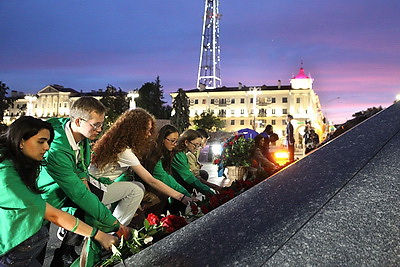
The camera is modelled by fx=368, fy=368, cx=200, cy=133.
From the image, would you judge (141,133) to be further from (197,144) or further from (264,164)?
(264,164)

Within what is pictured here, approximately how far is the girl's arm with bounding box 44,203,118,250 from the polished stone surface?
0.54m

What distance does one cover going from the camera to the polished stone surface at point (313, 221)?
4.01 ft

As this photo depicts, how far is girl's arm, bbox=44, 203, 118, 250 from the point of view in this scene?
78.2 inches

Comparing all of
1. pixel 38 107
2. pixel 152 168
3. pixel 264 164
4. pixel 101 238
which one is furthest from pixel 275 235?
pixel 38 107

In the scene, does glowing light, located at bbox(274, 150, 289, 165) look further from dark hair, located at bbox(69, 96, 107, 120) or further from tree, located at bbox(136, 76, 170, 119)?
tree, located at bbox(136, 76, 170, 119)

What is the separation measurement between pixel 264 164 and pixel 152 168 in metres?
3.08

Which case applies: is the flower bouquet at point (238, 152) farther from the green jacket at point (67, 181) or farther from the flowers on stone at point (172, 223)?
the flowers on stone at point (172, 223)

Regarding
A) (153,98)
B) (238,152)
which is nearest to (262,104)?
(153,98)

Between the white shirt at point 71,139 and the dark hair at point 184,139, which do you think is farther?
the dark hair at point 184,139

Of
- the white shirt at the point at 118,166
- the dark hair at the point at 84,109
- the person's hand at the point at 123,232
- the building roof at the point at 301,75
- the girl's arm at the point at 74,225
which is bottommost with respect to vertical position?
the person's hand at the point at 123,232

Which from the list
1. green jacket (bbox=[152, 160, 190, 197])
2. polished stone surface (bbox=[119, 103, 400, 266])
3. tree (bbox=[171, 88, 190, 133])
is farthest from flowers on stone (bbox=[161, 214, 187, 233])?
tree (bbox=[171, 88, 190, 133])

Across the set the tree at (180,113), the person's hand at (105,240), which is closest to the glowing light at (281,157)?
the person's hand at (105,240)

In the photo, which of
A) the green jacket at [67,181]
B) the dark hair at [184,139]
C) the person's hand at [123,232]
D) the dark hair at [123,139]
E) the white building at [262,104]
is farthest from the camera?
the white building at [262,104]

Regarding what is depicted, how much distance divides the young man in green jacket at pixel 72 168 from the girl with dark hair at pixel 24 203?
0.31 meters
